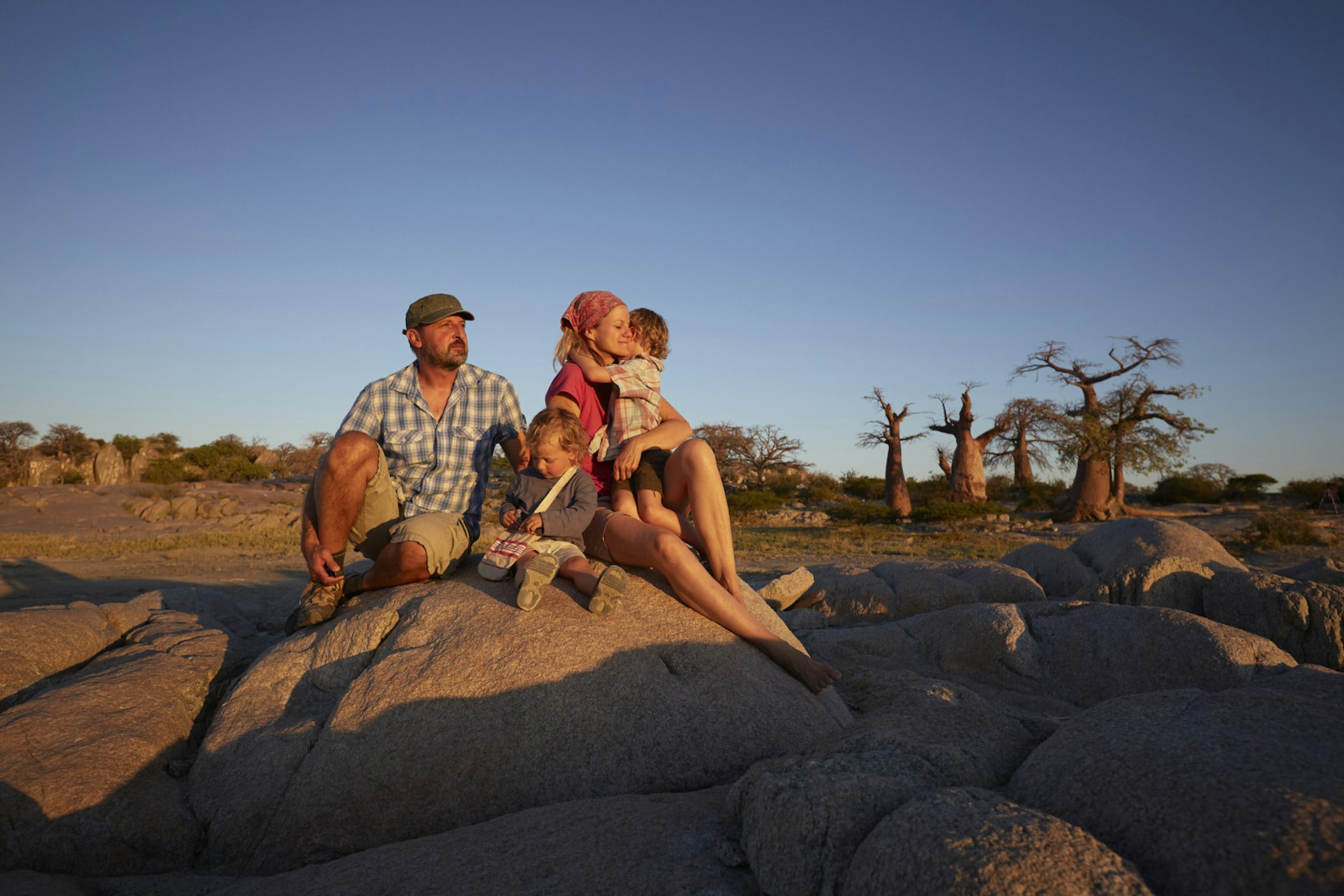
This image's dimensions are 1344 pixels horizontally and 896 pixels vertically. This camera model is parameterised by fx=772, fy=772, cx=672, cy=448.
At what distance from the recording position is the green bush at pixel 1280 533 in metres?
15.0

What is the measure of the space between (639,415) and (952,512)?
20362 mm

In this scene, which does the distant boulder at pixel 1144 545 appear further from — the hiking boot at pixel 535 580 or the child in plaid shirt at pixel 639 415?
the hiking boot at pixel 535 580

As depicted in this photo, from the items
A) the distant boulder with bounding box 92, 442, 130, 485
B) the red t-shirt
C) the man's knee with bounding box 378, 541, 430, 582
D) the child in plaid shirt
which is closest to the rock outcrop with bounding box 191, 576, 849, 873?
the man's knee with bounding box 378, 541, 430, 582

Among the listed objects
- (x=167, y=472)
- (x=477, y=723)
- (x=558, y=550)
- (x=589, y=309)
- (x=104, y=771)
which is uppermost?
(x=589, y=309)

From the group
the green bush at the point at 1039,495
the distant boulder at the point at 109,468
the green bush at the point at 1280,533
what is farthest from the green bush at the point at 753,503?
the distant boulder at the point at 109,468

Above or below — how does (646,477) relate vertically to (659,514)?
above

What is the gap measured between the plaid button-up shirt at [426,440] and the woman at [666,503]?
2.12 feet

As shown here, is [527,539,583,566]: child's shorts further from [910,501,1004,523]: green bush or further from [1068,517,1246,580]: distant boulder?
[910,501,1004,523]: green bush

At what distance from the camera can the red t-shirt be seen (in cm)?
423

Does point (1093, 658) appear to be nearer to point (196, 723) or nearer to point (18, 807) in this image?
point (196, 723)

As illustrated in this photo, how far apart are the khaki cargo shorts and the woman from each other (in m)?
0.78

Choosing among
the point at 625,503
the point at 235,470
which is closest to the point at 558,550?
the point at 625,503

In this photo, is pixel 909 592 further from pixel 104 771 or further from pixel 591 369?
pixel 104 771

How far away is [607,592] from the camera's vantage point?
11.4ft
